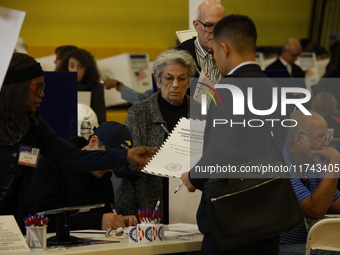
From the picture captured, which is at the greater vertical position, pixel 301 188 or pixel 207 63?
pixel 207 63

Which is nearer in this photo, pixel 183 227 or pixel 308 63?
pixel 183 227

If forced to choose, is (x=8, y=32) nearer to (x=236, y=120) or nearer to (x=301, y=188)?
(x=236, y=120)

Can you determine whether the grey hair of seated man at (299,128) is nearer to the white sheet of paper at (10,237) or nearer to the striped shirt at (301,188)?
the striped shirt at (301,188)

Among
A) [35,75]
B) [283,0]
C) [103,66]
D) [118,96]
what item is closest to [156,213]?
[35,75]

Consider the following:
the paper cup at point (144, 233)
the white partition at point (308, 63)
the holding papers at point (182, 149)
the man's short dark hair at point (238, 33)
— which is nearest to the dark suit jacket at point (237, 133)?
the man's short dark hair at point (238, 33)

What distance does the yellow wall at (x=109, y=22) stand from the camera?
9.80 meters

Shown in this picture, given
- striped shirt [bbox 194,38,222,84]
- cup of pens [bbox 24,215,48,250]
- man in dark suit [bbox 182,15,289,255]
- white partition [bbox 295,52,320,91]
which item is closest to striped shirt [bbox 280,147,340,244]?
man in dark suit [bbox 182,15,289,255]

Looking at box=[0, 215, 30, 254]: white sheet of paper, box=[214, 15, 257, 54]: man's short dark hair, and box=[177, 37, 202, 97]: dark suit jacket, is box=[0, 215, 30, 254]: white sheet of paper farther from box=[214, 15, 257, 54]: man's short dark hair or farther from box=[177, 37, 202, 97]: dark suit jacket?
box=[177, 37, 202, 97]: dark suit jacket

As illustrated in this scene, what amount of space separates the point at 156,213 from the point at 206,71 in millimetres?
1283

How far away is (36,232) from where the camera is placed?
2625 mm

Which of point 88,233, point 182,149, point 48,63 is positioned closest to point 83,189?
point 88,233

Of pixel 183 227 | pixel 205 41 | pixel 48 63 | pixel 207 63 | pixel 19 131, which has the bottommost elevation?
pixel 183 227

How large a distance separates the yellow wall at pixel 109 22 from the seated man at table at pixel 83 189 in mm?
6128

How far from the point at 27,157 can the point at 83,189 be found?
437mm
